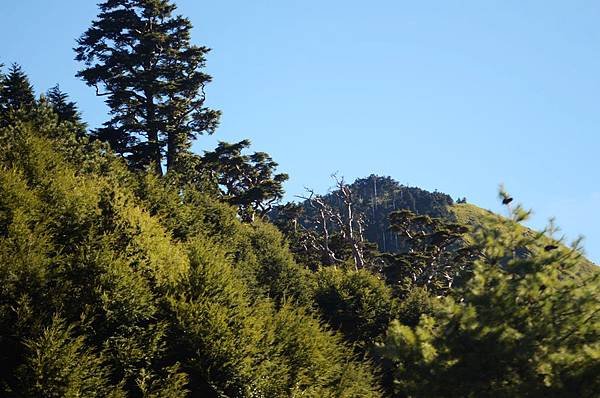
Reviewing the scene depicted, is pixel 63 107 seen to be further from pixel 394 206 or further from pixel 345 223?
pixel 394 206

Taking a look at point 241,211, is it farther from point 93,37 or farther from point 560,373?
point 560,373

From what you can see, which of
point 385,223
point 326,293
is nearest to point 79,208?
point 326,293

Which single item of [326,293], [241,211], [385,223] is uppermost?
[385,223]

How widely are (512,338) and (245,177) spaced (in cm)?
4792

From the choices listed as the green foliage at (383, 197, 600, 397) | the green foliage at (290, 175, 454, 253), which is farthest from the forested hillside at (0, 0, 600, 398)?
the green foliage at (290, 175, 454, 253)

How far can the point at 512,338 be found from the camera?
34.2ft

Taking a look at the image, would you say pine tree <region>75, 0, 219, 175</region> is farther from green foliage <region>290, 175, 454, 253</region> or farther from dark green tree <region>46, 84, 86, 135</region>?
green foliage <region>290, 175, 454, 253</region>

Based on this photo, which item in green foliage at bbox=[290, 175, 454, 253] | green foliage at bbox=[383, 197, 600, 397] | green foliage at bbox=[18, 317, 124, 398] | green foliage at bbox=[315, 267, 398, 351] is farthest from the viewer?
green foliage at bbox=[290, 175, 454, 253]

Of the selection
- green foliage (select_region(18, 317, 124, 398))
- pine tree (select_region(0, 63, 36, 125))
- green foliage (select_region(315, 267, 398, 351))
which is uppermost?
pine tree (select_region(0, 63, 36, 125))

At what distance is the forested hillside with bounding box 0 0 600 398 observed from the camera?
1082 centimetres

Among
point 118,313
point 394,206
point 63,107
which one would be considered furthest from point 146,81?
point 394,206

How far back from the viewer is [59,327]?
1809 cm

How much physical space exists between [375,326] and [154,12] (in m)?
30.3

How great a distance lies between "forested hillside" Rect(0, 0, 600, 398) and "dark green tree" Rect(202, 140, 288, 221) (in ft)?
0.77
